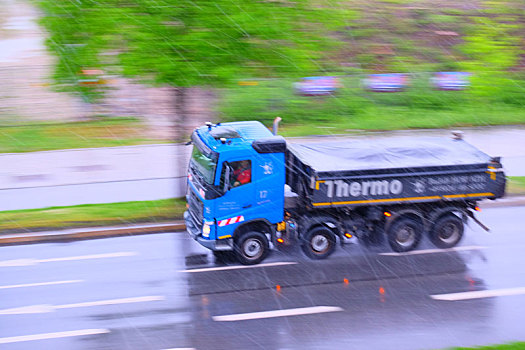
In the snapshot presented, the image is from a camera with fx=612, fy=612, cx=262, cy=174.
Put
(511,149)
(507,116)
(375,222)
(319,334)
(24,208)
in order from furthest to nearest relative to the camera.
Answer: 1. (507,116)
2. (511,149)
3. (24,208)
4. (375,222)
5. (319,334)

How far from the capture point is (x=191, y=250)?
42.7ft

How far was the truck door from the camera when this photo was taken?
11508 mm

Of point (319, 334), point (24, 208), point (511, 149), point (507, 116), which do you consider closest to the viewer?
point (319, 334)

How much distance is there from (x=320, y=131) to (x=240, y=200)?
923 centimetres

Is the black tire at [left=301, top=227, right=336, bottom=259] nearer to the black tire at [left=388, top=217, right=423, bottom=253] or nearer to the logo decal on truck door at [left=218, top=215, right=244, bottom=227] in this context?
the black tire at [left=388, top=217, right=423, bottom=253]

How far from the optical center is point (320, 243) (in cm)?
1243

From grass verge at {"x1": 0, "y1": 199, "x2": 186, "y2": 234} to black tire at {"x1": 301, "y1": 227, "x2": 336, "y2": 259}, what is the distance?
12.0ft

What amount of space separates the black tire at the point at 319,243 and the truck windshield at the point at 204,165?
230cm

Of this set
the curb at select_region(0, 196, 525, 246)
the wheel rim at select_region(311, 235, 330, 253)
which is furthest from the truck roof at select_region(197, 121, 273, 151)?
the curb at select_region(0, 196, 525, 246)

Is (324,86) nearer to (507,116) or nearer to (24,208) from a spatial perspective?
(507,116)

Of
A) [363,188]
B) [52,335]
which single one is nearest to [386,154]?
[363,188]

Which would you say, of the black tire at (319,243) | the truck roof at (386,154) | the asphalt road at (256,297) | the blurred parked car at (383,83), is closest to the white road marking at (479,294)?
the asphalt road at (256,297)

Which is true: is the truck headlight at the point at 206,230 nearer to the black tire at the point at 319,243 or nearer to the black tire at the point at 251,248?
the black tire at the point at 251,248

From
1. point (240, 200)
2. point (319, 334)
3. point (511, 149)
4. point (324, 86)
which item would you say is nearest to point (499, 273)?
point (319, 334)
